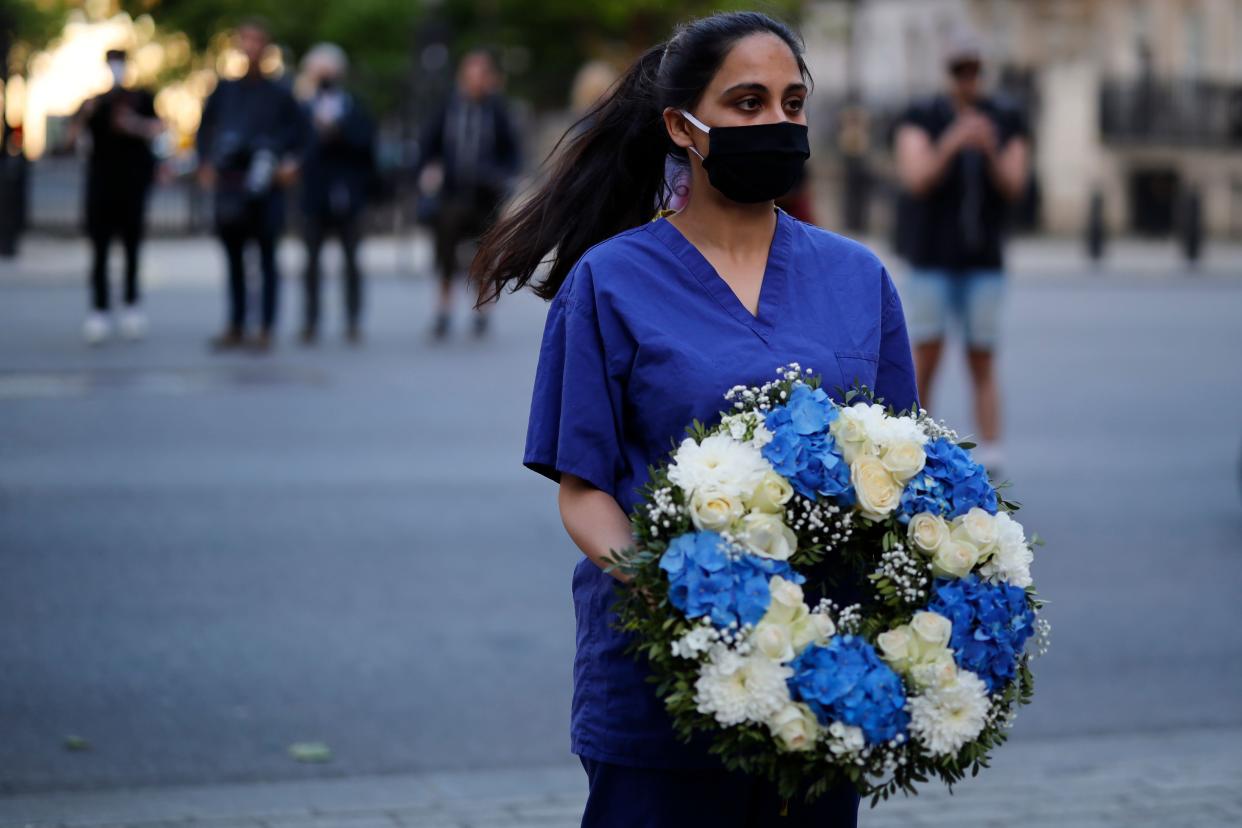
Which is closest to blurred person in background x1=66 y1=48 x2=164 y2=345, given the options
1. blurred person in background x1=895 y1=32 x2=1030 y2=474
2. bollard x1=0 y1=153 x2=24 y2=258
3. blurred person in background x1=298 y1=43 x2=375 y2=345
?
blurred person in background x1=298 y1=43 x2=375 y2=345

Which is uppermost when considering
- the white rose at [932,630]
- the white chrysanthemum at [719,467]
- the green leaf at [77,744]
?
the white chrysanthemum at [719,467]

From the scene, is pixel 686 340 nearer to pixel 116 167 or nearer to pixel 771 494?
pixel 771 494

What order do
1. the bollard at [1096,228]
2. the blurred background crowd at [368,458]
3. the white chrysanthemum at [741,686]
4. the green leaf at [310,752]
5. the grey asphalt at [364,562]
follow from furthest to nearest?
1. the bollard at [1096,228]
2. the blurred background crowd at [368,458]
3. the grey asphalt at [364,562]
4. the green leaf at [310,752]
5. the white chrysanthemum at [741,686]

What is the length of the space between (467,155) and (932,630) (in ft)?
43.9

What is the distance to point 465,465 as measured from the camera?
9.92 metres

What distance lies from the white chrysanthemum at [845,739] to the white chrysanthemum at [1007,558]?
1.10 feet

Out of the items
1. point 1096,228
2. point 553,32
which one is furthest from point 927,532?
point 553,32

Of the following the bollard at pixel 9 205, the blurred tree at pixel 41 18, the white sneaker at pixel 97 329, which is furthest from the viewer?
the blurred tree at pixel 41 18

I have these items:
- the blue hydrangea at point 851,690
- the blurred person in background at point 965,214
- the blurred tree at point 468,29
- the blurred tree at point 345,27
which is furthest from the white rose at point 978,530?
the blurred tree at point 345,27

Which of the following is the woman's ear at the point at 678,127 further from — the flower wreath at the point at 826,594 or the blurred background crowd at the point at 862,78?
the blurred background crowd at the point at 862,78

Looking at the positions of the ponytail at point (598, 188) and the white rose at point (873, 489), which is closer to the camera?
the white rose at point (873, 489)

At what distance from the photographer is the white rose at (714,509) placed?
2.68m

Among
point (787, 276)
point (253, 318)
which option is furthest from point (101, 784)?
point (253, 318)

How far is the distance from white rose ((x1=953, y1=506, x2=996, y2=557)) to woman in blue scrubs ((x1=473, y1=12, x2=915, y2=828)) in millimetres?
320
